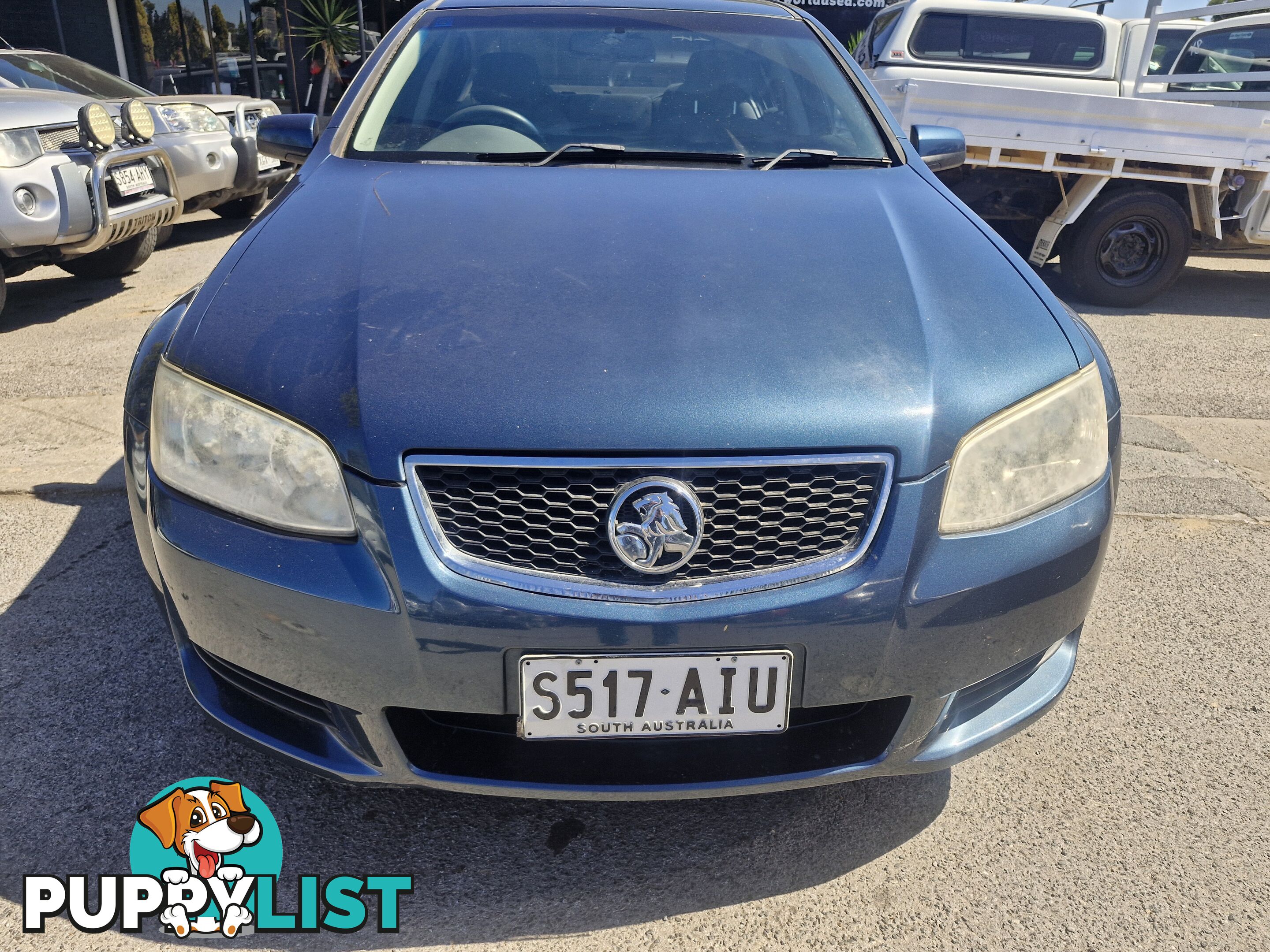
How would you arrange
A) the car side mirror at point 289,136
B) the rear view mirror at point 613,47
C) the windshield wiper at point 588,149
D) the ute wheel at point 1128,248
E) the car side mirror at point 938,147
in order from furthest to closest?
1. the ute wheel at point 1128,248
2. the car side mirror at point 938,147
3. the car side mirror at point 289,136
4. the rear view mirror at point 613,47
5. the windshield wiper at point 588,149

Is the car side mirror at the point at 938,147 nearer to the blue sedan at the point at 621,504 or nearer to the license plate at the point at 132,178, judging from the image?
the blue sedan at the point at 621,504

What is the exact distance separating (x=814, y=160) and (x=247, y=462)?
153 centimetres

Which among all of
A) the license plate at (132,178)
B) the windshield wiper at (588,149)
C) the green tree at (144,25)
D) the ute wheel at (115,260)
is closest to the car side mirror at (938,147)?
the windshield wiper at (588,149)

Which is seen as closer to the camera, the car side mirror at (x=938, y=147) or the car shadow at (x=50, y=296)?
the car side mirror at (x=938, y=147)

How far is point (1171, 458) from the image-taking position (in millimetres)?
3758

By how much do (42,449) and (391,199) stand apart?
2.22 m

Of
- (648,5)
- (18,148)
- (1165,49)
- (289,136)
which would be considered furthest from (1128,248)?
(18,148)

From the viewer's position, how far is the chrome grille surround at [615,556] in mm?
1438

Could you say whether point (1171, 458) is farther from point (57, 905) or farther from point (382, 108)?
point (57, 905)

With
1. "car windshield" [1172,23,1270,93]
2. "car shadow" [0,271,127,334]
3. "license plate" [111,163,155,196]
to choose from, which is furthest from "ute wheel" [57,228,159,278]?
"car windshield" [1172,23,1270,93]

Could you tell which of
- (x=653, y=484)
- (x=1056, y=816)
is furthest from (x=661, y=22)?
(x=1056, y=816)

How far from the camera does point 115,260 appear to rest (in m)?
6.21

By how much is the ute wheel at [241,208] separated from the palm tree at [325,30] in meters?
9.54

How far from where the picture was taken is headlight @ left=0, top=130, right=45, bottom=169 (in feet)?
15.4
